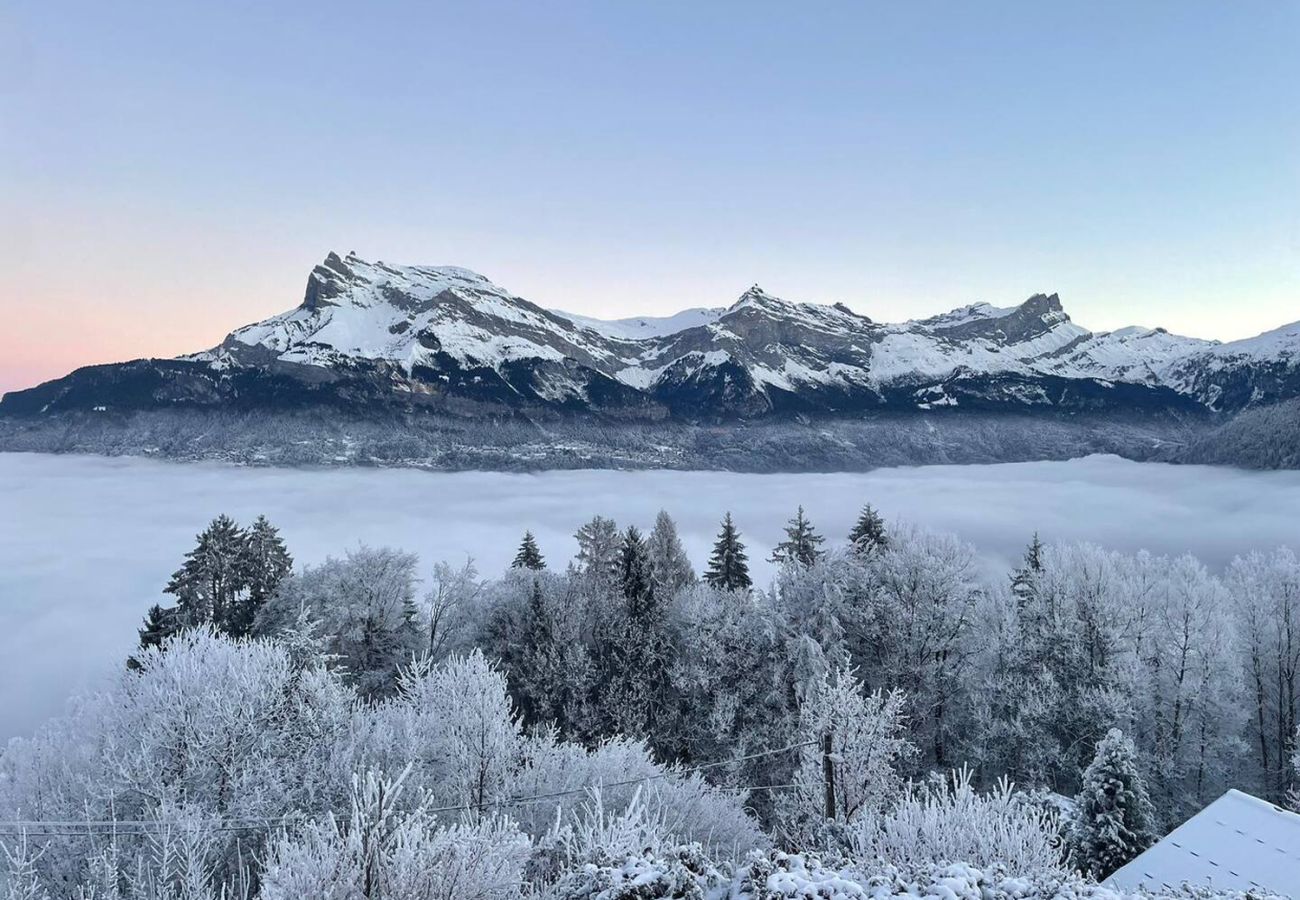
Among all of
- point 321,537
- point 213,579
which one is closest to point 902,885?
point 213,579

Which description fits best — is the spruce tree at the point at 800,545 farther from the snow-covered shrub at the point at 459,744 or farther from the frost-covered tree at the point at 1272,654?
the snow-covered shrub at the point at 459,744

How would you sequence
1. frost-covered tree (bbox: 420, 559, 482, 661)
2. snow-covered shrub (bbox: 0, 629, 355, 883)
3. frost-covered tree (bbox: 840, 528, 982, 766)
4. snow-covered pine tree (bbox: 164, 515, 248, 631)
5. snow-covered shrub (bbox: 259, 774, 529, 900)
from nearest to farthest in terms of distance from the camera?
snow-covered shrub (bbox: 259, 774, 529, 900) → snow-covered shrub (bbox: 0, 629, 355, 883) → frost-covered tree (bbox: 840, 528, 982, 766) → frost-covered tree (bbox: 420, 559, 482, 661) → snow-covered pine tree (bbox: 164, 515, 248, 631)

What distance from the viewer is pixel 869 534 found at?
48469 mm

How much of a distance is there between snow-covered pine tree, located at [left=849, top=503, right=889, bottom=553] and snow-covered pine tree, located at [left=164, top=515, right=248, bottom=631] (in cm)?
4489

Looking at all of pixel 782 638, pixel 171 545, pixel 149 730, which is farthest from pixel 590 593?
pixel 171 545

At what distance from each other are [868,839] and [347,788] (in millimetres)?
15413

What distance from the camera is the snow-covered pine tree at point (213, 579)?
149ft

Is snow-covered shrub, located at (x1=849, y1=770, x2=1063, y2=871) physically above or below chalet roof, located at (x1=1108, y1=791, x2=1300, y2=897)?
above

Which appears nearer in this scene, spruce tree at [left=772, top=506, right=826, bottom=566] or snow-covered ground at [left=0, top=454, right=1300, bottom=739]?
spruce tree at [left=772, top=506, right=826, bottom=566]

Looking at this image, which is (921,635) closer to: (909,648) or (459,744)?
(909,648)

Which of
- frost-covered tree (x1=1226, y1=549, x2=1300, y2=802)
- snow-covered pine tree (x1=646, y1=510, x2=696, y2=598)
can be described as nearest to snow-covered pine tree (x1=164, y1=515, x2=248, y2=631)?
snow-covered pine tree (x1=646, y1=510, x2=696, y2=598)

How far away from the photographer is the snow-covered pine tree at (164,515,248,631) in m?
45.4

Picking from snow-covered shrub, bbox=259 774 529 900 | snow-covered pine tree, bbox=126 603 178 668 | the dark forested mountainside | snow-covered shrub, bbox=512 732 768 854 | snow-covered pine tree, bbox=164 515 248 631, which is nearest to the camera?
snow-covered shrub, bbox=259 774 529 900

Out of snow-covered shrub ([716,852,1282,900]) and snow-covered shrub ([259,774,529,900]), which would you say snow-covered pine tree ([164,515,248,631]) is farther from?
snow-covered shrub ([716,852,1282,900])
